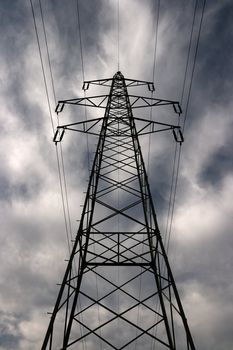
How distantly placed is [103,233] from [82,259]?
1.37m

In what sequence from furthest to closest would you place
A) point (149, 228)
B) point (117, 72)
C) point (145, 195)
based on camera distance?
point (117, 72) → point (145, 195) → point (149, 228)

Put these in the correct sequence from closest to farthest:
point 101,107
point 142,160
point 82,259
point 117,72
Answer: point 82,259
point 142,160
point 101,107
point 117,72

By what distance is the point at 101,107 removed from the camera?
15141 millimetres

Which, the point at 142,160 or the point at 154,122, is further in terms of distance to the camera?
the point at 154,122

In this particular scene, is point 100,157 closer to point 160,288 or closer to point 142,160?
point 142,160

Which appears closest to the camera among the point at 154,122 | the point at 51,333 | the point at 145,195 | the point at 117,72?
the point at 51,333

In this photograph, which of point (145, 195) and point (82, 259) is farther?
point (145, 195)

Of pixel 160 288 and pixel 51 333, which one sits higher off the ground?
pixel 160 288

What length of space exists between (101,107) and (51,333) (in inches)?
401

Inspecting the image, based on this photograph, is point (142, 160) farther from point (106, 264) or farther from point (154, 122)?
point (106, 264)

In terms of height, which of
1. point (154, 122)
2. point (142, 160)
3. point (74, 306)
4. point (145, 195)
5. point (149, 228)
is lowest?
point (74, 306)

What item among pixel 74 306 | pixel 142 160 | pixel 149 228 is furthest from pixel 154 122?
pixel 74 306

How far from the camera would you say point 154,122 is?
13.9m

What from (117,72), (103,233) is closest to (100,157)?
(103,233)
